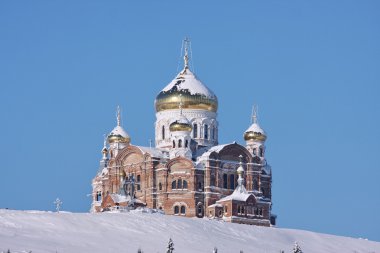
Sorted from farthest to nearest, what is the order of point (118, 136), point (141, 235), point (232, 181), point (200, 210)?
point (118, 136) < point (232, 181) < point (200, 210) < point (141, 235)

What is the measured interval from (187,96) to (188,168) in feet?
18.9

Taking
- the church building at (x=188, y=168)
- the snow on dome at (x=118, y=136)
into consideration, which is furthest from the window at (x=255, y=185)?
the snow on dome at (x=118, y=136)

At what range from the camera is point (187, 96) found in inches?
2923

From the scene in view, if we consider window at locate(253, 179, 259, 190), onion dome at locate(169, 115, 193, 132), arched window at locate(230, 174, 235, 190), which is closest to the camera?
onion dome at locate(169, 115, 193, 132)

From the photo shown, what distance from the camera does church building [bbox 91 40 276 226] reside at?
7019 cm

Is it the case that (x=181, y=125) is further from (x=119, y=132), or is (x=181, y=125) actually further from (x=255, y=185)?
(x=119, y=132)

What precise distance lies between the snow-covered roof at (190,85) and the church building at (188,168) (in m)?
0.04

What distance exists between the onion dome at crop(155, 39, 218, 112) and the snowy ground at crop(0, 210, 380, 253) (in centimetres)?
1158

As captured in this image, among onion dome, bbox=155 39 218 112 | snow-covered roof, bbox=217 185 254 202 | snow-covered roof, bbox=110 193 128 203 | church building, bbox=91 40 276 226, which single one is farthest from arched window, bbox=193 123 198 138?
snow-covered roof, bbox=110 193 128 203

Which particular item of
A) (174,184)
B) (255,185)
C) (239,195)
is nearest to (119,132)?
(174,184)

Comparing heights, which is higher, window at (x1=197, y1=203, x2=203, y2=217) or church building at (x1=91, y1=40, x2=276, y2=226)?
church building at (x1=91, y1=40, x2=276, y2=226)

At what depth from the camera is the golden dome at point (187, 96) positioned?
74.3 meters

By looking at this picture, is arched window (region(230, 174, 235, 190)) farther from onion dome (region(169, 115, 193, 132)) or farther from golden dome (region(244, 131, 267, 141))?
onion dome (region(169, 115, 193, 132))

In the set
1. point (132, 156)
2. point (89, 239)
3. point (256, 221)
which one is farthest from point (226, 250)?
point (132, 156)
